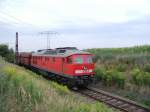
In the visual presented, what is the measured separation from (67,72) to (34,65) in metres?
12.6

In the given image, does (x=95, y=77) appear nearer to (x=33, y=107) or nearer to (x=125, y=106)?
(x=125, y=106)

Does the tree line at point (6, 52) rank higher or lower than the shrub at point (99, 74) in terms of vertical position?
higher

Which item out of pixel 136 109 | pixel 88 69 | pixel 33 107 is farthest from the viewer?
pixel 88 69

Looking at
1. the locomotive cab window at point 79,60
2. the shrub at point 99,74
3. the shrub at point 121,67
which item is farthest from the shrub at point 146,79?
the shrub at point 121,67

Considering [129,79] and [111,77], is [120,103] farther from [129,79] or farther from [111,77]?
[129,79]

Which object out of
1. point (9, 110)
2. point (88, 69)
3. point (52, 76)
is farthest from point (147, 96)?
point (9, 110)

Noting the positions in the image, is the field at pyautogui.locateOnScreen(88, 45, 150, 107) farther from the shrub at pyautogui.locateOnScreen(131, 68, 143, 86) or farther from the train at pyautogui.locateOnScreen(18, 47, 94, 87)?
the train at pyautogui.locateOnScreen(18, 47, 94, 87)

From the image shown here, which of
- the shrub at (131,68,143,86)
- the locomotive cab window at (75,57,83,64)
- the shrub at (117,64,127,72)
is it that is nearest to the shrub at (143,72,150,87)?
the shrub at (131,68,143,86)

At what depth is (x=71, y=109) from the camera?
6.79 m

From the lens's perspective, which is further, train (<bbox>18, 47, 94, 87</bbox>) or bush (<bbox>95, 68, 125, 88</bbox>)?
train (<bbox>18, 47, 94, 87</bbox>)

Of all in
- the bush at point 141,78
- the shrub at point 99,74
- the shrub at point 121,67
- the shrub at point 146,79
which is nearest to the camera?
the shrub at point 146,79

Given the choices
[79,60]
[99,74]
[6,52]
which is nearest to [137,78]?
[99,74]

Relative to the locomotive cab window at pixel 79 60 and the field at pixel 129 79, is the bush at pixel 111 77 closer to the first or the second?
the field at pixel 129 79

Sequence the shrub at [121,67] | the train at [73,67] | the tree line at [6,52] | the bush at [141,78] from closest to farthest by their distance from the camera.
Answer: the bush at [141,78], the train at [73,67], the shrub at [121,67], the tree line at [6,52]
